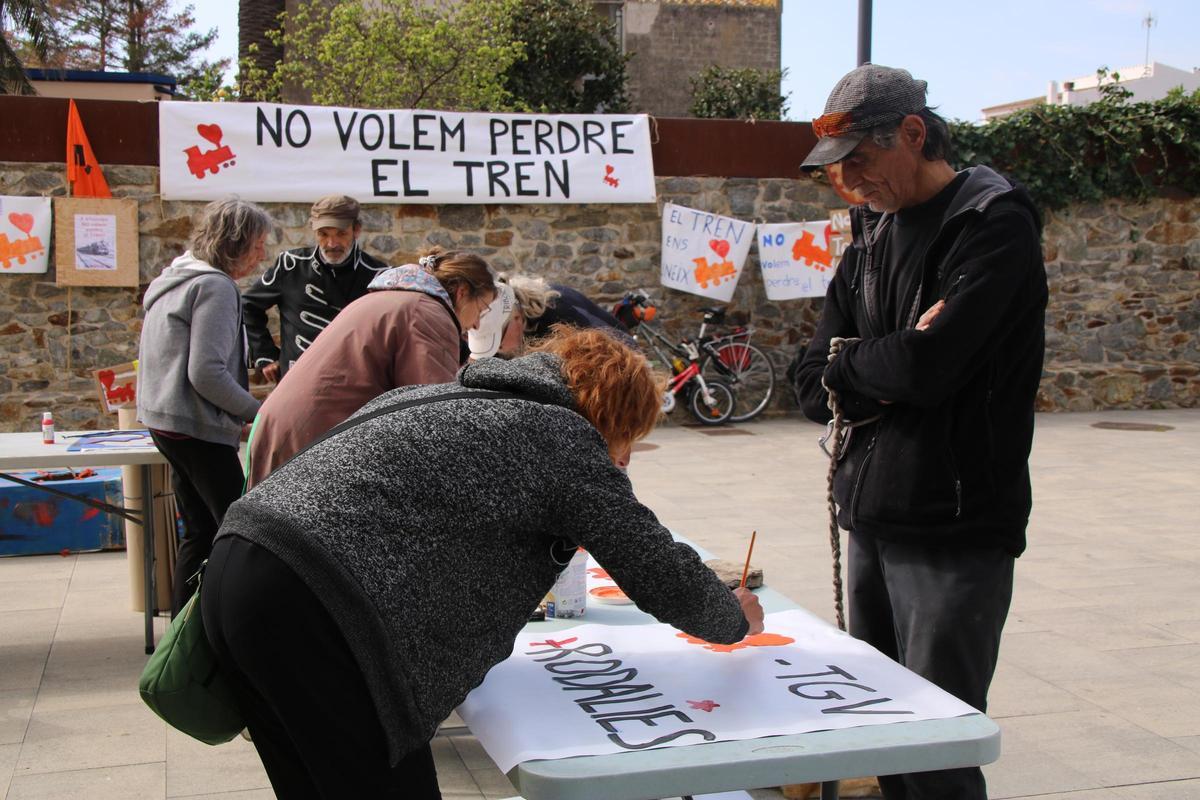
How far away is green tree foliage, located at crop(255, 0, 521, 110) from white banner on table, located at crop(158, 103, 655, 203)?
4.99m

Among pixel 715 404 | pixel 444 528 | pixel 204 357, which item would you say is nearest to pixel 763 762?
pixel 444 528

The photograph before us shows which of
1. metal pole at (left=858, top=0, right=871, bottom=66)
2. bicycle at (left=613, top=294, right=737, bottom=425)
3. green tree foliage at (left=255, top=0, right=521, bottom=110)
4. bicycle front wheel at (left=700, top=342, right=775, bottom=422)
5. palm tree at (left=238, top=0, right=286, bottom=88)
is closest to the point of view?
metal pole at (left=858, top=0, right=871, bottom=66)

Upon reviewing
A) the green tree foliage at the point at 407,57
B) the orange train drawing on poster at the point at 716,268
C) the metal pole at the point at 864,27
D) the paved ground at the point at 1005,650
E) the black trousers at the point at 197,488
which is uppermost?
the green tree foliage at the point at 407,57

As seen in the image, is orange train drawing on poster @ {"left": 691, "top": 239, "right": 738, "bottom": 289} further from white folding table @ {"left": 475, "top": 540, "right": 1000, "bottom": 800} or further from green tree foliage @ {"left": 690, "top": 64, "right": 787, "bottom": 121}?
green tree foliage @ {"left": 690, "top": 64, "right": 787, "bottom": 121}

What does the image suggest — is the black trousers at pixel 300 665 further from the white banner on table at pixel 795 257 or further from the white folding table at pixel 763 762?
the white banner on table at pixel 795 257

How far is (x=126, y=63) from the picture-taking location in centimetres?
3378

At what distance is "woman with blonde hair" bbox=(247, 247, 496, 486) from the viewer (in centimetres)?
292

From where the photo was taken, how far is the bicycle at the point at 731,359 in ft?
33.3

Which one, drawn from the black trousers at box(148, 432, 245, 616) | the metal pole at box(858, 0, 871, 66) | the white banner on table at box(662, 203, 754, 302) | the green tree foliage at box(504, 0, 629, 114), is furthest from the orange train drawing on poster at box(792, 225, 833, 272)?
the green tree foliage at box(504, 0, 629, 114)

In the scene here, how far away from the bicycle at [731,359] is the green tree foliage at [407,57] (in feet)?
19.0

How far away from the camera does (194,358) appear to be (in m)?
3.91

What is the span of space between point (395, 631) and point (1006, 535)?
123cm

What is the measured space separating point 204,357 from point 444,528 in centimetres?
246

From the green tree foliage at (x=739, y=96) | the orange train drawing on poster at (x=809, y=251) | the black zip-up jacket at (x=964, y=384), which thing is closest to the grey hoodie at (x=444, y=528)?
the black zip-up jacket at (x=964, y=384)
